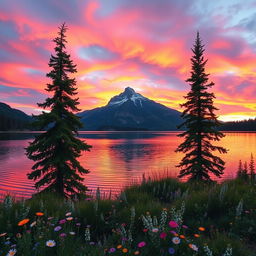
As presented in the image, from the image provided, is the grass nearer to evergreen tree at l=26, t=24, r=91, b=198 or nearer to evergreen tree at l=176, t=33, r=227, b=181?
evergreen tree at l=26, t=24, r=91, b=198

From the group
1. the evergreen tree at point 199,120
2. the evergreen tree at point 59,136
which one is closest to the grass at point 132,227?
the evergreen tree at point 59,136

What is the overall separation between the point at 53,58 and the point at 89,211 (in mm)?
13726

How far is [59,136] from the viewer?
45.1ft

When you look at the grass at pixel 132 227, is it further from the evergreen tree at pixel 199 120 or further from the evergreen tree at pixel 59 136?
the evergreen tree at pixel 199 120

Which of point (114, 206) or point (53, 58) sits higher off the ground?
point (53, 58)

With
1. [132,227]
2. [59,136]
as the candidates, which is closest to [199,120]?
[59,136]

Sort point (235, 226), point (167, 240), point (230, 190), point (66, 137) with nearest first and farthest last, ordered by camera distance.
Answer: point (167, 240)
point (235, 226)
point (230, 190)
point (66, 137)

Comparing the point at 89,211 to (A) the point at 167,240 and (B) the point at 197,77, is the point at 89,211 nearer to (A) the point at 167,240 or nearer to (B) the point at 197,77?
(A) the point at 167,240

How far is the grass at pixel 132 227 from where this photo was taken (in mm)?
2883

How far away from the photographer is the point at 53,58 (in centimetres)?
1546

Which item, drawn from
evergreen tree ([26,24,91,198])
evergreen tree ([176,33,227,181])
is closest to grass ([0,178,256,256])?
evergreen tree ([26,24,91,198])

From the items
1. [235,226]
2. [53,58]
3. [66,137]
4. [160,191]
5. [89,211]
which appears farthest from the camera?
[53,58]

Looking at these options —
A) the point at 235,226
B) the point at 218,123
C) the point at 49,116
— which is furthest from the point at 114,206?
the point at 218,123

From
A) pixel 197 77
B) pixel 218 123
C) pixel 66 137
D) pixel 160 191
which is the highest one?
pixel 197 77
